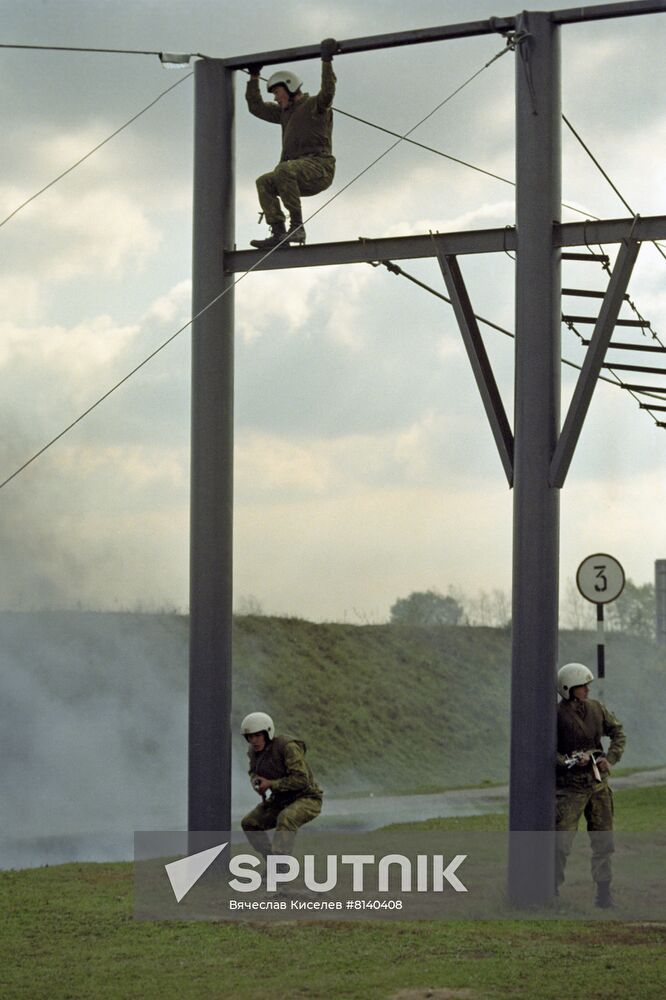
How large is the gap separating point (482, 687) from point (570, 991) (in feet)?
116

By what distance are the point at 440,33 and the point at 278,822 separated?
6571 millimetres

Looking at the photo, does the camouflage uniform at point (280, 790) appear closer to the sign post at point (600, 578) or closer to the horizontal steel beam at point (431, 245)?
the horizontal steel beam at point (431, 245)

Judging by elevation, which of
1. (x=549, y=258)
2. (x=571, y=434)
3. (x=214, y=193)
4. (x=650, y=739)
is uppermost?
(x=214, y=193)

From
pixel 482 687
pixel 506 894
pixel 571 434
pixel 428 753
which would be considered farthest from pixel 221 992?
pixel 482 687

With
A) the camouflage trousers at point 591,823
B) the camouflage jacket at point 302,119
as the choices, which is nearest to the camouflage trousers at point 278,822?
the camouflage trousers at point 591,823

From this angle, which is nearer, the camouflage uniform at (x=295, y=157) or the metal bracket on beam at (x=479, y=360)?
the metal bracket on beam at (x=479, y=360)

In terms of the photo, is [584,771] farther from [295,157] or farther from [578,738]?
[295,157]

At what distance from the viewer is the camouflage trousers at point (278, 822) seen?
11.7 m

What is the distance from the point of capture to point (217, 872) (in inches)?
484

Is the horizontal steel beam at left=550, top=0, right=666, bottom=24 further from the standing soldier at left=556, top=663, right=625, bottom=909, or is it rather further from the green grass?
the green grass

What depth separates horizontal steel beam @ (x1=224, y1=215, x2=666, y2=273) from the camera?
1126 centimetres

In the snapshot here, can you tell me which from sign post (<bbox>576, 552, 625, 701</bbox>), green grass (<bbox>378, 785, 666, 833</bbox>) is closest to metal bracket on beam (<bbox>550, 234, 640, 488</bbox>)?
sign post (<bbox>576, 552, 625, 701</bbox>)

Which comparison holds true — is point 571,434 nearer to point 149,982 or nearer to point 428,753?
point 149,982

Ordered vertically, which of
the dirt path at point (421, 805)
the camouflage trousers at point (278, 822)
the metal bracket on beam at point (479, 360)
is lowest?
the dirt path at point (421, 805)
